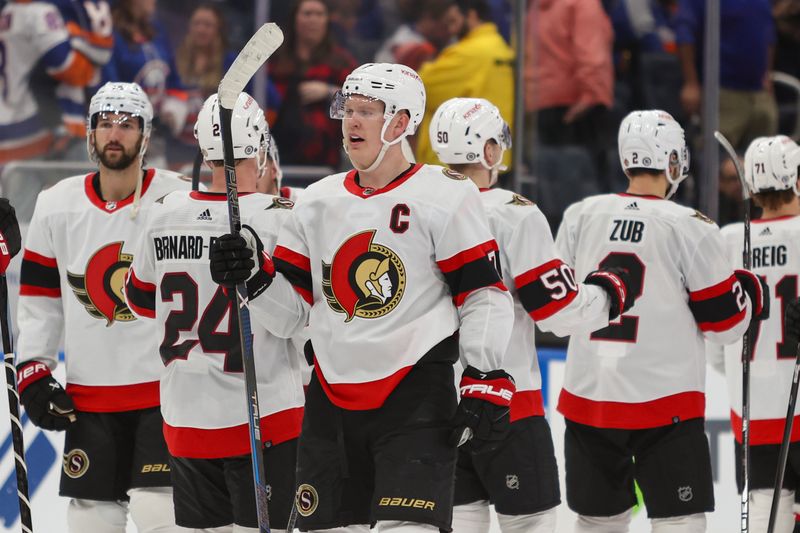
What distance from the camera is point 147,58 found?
19.7 ft

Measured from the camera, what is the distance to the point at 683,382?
3.90m

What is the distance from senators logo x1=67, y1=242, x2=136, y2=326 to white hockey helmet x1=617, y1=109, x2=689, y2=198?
153cm

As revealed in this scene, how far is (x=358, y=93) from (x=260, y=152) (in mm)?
526

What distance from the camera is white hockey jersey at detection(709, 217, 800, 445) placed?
4137 mm

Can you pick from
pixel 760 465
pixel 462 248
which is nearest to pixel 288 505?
pixel 462 248

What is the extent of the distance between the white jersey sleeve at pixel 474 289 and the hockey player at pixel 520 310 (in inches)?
19.3

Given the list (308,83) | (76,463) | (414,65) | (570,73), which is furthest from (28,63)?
(76,463)

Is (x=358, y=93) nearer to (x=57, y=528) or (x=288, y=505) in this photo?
(x=288, y=505)

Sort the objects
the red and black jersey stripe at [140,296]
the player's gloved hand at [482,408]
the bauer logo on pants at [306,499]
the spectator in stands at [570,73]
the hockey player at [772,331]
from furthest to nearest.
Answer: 1. the spectator in stands at [570,73]
2. the hockey player at [772,331]
3. the red and black jersey stripe at [140,296]
4. the bauer logo on pants at [306,499]
5. the player's gloved hand at [482,408]

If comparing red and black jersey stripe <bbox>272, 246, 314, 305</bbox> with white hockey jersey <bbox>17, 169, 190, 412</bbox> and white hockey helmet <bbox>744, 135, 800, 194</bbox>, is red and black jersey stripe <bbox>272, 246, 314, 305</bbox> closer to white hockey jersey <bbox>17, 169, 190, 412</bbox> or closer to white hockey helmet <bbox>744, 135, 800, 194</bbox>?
white hockey jersey <bbox>17, 169, 190, 412</bbox>

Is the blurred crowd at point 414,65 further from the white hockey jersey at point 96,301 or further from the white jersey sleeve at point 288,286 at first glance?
the white jersey sleeve at point 288,286

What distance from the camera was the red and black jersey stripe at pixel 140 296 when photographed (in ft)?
11.2

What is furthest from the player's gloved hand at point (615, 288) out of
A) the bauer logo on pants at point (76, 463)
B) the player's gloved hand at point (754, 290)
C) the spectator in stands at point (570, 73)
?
the spectator in stands at point (570, 73)

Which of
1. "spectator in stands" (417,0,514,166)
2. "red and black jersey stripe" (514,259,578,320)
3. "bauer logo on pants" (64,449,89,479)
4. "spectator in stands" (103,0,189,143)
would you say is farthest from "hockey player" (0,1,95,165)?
"red and black jersey stripe" (514,259,578,320)
